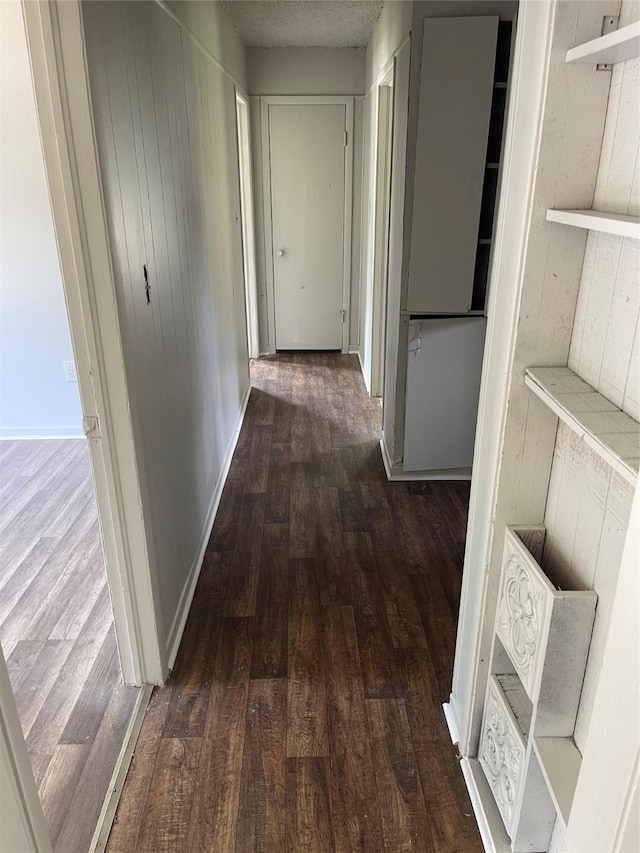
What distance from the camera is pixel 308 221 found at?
5.15 m

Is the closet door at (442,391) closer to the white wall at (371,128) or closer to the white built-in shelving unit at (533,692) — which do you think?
the white wall at (371,128)

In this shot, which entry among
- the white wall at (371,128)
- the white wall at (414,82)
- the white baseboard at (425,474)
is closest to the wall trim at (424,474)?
the white baseboard at (425,474)

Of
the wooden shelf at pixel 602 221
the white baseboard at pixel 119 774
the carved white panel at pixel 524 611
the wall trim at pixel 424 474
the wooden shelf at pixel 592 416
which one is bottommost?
the white baseboard at pixel 119 774

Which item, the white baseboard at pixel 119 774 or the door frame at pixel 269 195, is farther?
the door frame at pixel 269 195

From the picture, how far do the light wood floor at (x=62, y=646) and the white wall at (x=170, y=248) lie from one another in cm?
28

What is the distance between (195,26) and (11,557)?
241cm

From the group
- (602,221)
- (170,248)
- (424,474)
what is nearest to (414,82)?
(170,248)

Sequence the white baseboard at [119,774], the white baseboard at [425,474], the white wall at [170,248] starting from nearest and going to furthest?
the white baseboard at [119,774] < the white wall at [170,248] < the white baseboard at [425,474]

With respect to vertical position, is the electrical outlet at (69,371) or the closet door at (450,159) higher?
the closet door at (450,159)

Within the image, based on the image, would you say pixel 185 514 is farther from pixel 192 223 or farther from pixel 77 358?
pixel 192 223

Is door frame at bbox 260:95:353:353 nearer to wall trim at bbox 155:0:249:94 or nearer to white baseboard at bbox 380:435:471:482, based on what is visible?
wall trim at bbox 155:0:249:94

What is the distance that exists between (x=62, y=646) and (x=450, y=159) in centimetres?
247

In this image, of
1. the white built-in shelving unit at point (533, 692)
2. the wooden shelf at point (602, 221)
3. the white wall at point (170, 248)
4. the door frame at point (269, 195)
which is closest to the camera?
the wooden shelf at point (602, 221)

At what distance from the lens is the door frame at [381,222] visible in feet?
12.0
